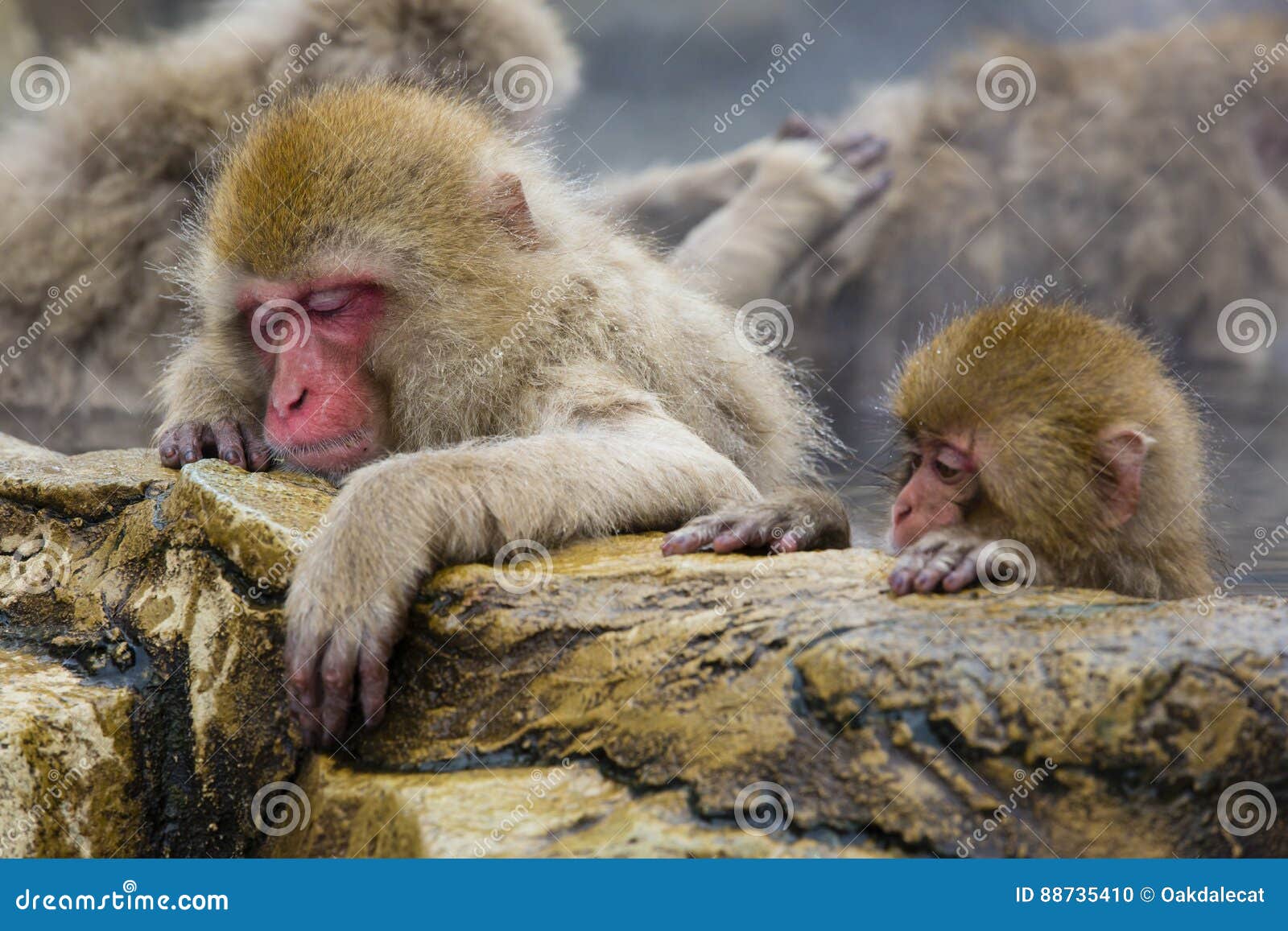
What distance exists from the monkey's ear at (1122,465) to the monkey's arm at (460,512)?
0.92 m

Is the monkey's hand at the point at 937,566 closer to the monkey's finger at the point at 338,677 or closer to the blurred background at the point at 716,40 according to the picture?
the monkey's finger at the point at 338,677

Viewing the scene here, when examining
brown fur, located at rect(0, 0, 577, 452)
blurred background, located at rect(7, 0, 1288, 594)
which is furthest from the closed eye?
blurred background, located at rect(7, 0, 1288, 594)

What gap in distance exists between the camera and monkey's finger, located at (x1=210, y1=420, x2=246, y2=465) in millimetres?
3748

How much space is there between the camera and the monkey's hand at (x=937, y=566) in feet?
8.78

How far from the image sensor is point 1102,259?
382 inches

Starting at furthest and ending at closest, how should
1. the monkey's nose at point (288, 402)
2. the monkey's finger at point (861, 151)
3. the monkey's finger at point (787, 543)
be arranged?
1. the monkey's finger at point (861, 151)
2. the monkey's nose at point (288, 402)
3. the monkey's finger at point (787, 543)

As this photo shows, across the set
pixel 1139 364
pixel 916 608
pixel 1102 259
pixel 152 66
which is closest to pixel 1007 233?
pixel 1102 259

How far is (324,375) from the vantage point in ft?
11.7

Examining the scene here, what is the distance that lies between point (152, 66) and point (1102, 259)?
21.4 ft

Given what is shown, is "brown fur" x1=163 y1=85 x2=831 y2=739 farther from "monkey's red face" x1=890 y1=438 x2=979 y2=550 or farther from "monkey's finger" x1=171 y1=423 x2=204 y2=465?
"monkey's red face" x1=890 y1=438 x2=979 y2=550

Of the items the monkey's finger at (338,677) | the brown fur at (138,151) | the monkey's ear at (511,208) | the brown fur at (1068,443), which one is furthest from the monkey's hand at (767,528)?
the brown fur at (138,151)

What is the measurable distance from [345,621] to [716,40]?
29.2ft

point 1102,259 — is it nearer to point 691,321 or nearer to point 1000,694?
point 691,321

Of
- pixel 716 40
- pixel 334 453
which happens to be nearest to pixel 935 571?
pixel 334 453
